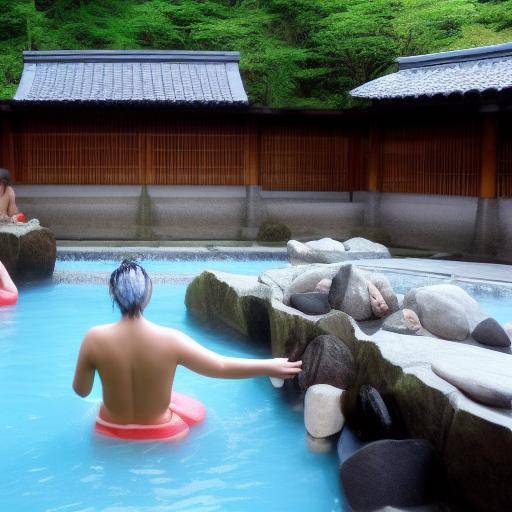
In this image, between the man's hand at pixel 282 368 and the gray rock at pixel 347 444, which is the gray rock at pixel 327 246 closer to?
the gray rock at pixel 347 444

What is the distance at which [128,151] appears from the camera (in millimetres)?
16234

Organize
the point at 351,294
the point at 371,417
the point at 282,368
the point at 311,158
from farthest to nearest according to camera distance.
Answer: the point at 311,158
the point at 351,294
the point at 371,417
the point at 282,368

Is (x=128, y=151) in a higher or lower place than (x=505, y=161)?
higher

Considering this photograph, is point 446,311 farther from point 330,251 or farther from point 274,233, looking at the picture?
point 274,233

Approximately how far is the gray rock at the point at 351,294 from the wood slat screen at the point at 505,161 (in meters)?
7.24

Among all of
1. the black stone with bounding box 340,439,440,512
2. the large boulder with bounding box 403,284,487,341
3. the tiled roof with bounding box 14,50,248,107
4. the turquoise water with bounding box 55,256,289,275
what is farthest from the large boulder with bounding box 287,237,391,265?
the black stone with bounding box 340,439,440,512

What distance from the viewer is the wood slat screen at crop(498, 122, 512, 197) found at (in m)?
12.9

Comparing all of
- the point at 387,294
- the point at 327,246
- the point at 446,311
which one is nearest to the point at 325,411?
the point at 446,311

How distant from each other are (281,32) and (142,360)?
20.4 meters

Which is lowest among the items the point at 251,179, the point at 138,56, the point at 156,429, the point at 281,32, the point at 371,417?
the point at 156,429

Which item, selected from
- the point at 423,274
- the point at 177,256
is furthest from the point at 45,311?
the point at 423,274

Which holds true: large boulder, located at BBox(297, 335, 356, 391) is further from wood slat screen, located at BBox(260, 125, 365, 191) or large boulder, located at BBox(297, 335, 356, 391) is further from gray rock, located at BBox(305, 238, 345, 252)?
wood slat screen, located at BBox(260, 125, 365, 191)

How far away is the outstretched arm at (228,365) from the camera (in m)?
3.99

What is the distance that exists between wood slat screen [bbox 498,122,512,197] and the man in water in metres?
9.90
